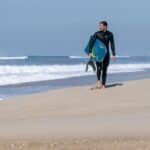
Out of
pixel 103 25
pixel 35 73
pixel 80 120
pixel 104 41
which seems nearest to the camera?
pixel 80 120

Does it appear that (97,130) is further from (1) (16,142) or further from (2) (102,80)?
(2) (102,80)

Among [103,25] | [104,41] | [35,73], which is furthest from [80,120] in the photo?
[35,73]

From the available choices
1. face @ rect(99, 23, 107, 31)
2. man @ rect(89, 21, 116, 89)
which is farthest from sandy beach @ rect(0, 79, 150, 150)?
face @ rect(99, 23, 107, 31)

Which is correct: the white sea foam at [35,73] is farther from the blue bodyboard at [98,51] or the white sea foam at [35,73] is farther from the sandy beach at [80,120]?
the sandy beach at [80,120]

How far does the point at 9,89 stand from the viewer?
72.2 feet

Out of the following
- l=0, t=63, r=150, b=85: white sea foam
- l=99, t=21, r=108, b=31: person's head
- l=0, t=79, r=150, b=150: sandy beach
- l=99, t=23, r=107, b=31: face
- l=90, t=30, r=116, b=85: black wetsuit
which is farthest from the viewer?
l=0, t=63, r=150, b=85: white sea foam

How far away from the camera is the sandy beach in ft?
35.7

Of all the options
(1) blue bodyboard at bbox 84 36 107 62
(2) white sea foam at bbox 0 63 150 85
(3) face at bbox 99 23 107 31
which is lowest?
(2) white sea foam at bbox 0 63 150 85

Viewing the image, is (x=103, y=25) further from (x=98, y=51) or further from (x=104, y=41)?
(x=98, y=51)

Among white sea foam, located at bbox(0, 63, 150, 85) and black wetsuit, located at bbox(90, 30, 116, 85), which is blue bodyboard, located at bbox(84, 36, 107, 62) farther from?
white sea foam, located at bbox(0, 63, 150, 85)

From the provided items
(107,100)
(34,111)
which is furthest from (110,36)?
(34,111)

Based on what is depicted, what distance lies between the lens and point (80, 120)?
12.8 metres

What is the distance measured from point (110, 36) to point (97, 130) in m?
4.66

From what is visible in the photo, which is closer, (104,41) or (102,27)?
(102,27)
